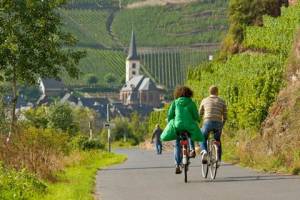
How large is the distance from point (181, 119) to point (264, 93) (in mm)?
11976

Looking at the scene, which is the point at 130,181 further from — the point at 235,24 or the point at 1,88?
the point at 235,24

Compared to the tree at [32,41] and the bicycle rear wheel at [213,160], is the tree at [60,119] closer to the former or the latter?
the tree at [32,41]

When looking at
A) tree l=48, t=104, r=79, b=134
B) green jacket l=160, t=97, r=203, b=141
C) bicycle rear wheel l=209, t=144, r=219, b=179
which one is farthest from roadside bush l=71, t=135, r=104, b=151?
green jacket l=160, t=97, r=203, b=141

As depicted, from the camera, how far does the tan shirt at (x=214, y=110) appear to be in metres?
15.0

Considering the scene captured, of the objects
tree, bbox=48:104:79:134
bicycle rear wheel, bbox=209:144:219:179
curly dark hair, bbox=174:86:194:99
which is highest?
tree, bbox=48:104:79:134

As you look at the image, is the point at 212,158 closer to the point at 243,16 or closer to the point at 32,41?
the point at 32,41

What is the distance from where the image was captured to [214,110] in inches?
592

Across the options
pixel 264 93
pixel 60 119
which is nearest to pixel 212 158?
pixel 264 93

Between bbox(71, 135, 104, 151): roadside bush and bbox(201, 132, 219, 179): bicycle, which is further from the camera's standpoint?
bbox(71, 135, 104, 151): roadside bush

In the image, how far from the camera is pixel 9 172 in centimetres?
1380

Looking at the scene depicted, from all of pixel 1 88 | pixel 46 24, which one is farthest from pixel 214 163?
pixel 1 88

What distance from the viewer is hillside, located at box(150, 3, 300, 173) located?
1714 centimetres

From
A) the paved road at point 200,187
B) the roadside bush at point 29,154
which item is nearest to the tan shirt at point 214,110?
the paved road at point 200,187

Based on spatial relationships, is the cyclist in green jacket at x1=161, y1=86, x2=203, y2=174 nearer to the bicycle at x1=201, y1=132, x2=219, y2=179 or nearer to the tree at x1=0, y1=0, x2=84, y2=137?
the bicycle at x1=201, y1=132, x2=219, y2=179
